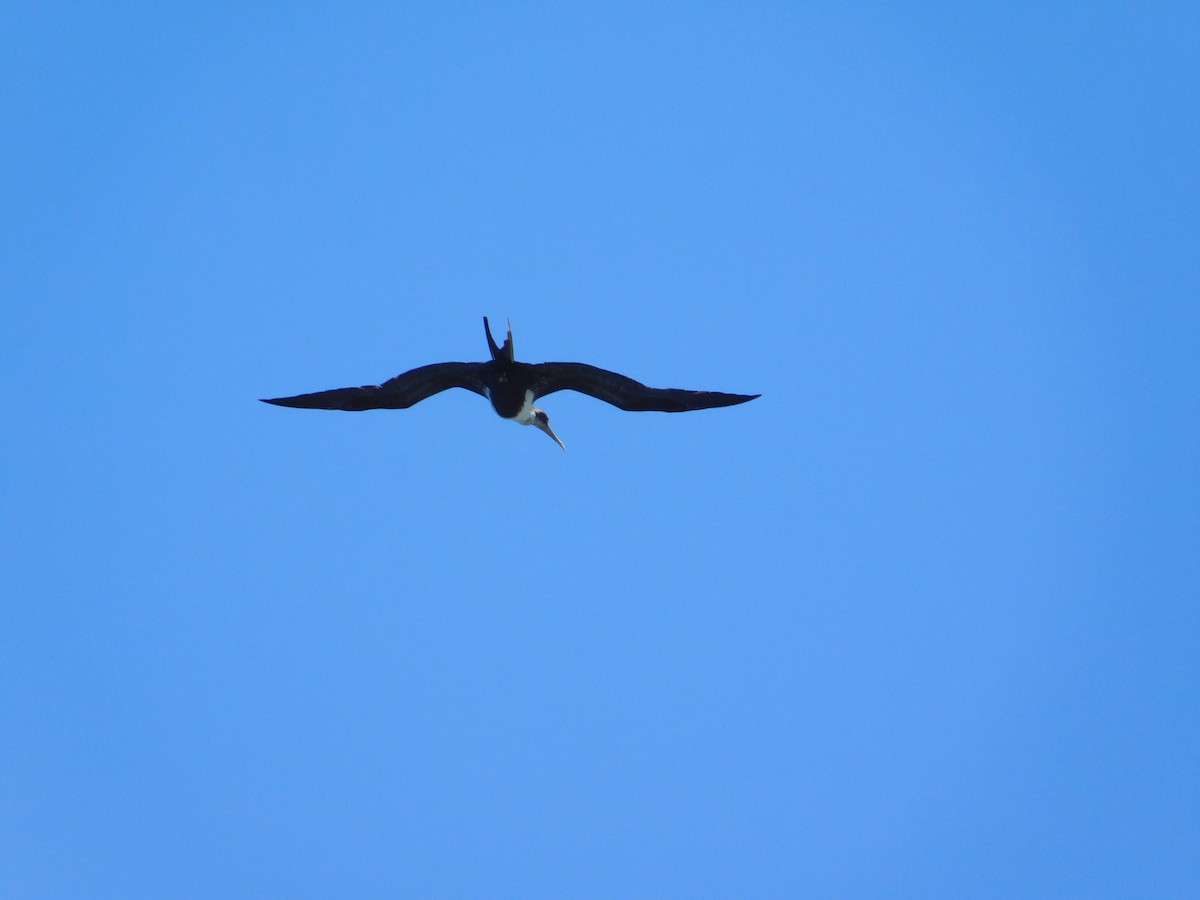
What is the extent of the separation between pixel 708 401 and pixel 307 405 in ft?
18.3

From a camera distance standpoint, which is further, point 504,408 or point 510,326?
point 504,408

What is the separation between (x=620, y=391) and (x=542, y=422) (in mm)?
1869

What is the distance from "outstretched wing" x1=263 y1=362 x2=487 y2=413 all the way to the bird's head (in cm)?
114

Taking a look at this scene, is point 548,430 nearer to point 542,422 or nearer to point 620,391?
point 542,422

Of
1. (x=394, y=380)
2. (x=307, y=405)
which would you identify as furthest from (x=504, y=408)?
(x=307, y=405)

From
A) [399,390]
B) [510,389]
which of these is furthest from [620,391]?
[399,390]

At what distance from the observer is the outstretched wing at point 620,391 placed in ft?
55.5

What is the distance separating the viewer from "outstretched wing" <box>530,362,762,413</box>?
16922 mm

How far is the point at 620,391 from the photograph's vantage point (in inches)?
674

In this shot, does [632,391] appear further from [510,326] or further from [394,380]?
[394,380]

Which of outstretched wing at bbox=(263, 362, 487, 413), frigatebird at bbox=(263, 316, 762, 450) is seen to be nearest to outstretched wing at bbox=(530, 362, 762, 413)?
frigatebird at bbox=(263, 316, 762, 450)

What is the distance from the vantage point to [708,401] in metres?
16.9

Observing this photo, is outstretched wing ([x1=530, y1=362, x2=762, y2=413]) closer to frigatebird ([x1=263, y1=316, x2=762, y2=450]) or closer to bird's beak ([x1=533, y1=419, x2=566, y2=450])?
frigatebird ([x1=263, y1=316, x2=762, y2=450])

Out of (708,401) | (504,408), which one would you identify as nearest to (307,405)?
(504,408)
